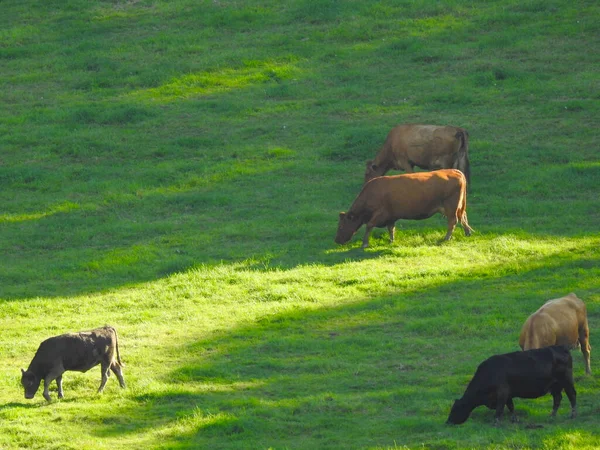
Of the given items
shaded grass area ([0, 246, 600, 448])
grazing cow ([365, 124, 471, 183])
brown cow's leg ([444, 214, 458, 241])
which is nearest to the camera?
shaded grass area ([0, 246, 600, 448])

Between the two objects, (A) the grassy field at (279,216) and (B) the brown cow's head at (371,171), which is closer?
(A) the grassy field at (279,216)

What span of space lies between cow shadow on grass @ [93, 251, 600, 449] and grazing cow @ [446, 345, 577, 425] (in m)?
0.31

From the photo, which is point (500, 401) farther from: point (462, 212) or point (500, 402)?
point (462, 212)

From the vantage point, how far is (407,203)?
2453cm

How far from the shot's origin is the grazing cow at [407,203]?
965 inches

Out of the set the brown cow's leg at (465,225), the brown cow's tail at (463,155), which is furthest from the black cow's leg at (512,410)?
the brown cow's tail at (463,155)

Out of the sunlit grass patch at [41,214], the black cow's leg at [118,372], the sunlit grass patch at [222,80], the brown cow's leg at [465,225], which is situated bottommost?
the brown cow's leg at [465,225]

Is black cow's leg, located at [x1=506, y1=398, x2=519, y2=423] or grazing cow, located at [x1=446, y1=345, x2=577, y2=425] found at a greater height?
grazing cow, located at [x1=446, y1=345, x2=577, y2=425]

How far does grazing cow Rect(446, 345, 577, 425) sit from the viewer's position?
48.0 feet

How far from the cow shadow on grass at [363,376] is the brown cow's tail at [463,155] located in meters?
5.80

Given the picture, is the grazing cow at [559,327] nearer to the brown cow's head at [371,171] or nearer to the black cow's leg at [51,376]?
the black cow's leg at [51,376]

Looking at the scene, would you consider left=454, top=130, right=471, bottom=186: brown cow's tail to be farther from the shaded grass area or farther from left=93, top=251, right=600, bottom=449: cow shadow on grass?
left=93, top=251, right=600, bottom=449: cow shadow on grass

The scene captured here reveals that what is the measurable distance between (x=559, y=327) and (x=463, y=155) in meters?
11.6

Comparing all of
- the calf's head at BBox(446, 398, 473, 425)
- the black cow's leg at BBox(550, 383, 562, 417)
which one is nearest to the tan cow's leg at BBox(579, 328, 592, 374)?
the black cow's leg at BBox(550, 383, 562, 417)
